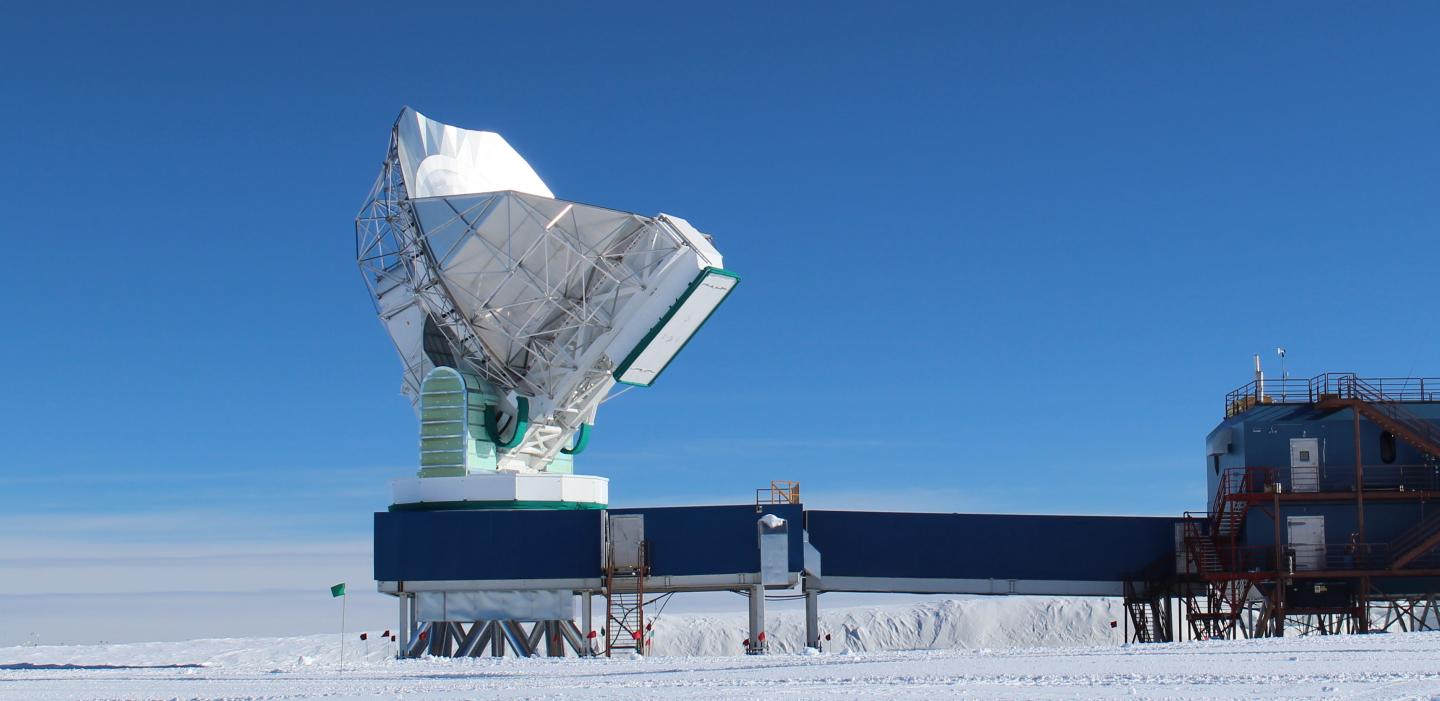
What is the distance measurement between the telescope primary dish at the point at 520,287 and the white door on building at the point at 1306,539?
53.0 ft

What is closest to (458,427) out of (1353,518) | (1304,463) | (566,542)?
(566,542)

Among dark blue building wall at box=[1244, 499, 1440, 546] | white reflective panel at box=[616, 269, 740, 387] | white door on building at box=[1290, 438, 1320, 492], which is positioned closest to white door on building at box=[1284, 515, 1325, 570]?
dark blue building wall at box=[1244, 499, 1440, 546]

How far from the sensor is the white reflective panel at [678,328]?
38375mm

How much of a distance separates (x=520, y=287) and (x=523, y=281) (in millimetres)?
328

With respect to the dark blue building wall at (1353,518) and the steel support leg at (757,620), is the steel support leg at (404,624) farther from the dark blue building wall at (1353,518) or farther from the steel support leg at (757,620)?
the dark blue building wall at (1353,518)

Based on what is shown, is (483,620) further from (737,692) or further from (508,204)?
(737,692)

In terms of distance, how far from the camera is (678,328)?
128ft

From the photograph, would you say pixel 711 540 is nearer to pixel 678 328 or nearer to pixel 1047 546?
pixel 678 328

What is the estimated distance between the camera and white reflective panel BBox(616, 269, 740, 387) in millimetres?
38375

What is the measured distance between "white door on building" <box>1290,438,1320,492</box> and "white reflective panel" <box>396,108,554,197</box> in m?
20.6

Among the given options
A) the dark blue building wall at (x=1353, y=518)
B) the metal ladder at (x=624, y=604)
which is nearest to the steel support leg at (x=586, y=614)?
the metal ladder at (x=624, y=604)

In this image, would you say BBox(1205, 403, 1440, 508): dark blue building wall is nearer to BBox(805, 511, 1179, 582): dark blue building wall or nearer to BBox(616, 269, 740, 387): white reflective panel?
BBox(805, 511, 1179, 582): dark blue building wall

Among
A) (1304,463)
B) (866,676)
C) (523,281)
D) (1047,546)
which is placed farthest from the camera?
(1047,546)

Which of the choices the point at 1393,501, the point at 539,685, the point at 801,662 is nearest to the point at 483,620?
the point at 801,662
